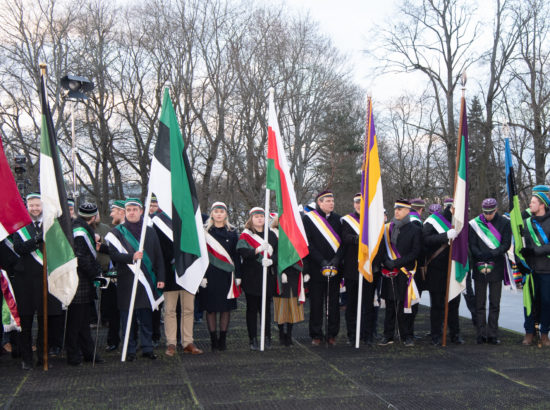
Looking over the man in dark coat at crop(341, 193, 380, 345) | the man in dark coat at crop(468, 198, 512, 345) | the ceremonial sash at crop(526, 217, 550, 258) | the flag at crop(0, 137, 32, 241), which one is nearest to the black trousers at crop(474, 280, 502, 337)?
the man in dark coat at crop(468, 198, 512, 345)

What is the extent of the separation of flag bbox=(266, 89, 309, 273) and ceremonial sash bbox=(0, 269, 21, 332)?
3.00 metres

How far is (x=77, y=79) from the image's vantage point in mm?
13883

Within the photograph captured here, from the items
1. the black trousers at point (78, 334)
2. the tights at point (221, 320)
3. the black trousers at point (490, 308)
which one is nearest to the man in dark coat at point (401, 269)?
the black trousers at point (490, 308)

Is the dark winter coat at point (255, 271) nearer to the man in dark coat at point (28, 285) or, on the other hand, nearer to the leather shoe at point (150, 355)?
the leather shoe at point (150, 355)

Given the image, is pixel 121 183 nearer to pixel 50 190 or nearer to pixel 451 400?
pixel 50 190

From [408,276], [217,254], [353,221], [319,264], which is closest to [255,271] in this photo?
[217,254]

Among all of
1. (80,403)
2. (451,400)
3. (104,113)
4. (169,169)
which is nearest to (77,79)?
(169,169)

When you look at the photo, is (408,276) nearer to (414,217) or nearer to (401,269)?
(401,269)

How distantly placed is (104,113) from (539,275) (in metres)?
25.8

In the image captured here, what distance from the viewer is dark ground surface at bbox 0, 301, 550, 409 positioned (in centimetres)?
502

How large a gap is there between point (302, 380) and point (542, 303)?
140 inches

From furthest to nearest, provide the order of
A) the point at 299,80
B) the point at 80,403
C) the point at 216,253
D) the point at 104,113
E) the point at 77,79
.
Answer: the point at 104,113, the point at 299,80, the point at 77,79, the point at 216,253, the point at 80,403

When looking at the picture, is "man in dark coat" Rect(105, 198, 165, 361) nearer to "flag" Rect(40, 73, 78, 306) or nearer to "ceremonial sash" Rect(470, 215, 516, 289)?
"flag" Rect(40, 73, 78, 306)

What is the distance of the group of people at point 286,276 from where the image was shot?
262 inches
